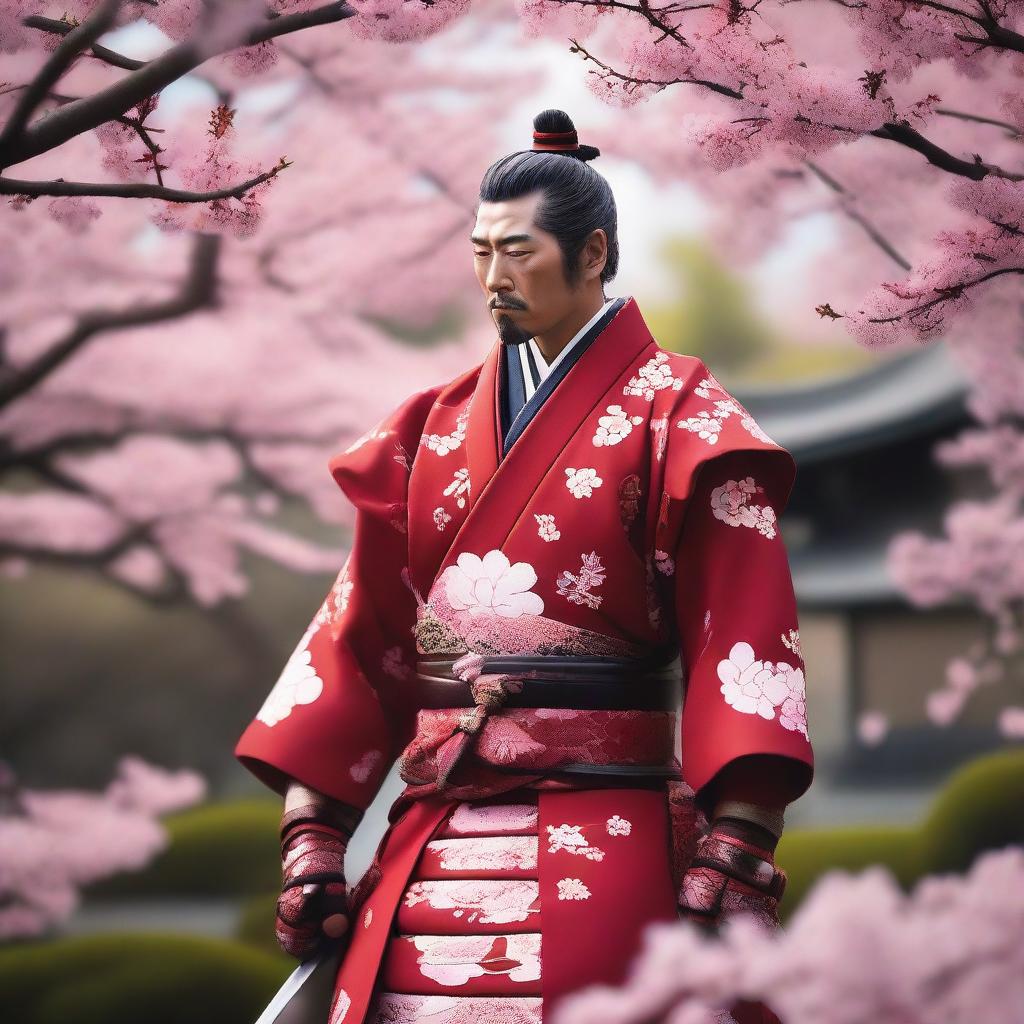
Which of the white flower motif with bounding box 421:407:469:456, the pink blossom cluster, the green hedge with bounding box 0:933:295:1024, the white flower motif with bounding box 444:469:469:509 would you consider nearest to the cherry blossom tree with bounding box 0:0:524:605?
the green hedge with bounding box 0:933:295:1024

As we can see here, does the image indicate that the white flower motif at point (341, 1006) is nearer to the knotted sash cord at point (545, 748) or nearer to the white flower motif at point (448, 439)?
the knotted sash cord at point (545, 748)

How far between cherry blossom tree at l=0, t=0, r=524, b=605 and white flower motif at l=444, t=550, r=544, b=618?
469cm

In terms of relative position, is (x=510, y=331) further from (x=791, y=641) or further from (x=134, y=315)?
(x=134, y=315)

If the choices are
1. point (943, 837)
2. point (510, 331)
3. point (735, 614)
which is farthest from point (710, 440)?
point (943, 837)

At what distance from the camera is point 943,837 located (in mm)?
7145

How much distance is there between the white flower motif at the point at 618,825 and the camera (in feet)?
6.99

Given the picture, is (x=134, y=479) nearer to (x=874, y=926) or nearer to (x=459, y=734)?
(x=459, y=734)

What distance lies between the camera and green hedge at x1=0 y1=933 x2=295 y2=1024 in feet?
17.7

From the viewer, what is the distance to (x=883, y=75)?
2.46m

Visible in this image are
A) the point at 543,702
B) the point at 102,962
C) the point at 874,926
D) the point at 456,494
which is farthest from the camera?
the point at 102,962

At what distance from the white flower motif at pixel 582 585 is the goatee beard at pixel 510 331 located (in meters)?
0.42

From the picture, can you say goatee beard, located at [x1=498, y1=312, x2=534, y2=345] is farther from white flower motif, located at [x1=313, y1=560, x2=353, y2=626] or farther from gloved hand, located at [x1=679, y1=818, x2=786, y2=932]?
gloved hand, located at [x1=679, y1=818, x2=786, y2=932]

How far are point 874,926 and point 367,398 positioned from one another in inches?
261

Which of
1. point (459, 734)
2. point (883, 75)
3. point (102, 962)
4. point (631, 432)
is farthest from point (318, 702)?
point (102, 962)
